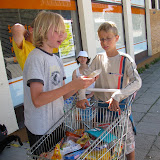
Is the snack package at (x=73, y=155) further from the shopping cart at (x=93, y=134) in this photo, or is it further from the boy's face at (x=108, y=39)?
the boy's face at (x=108, y=39)

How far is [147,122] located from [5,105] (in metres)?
2.81

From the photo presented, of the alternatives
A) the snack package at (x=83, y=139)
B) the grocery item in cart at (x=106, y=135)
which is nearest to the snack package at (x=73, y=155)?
the snack package at (x=83, y=139)

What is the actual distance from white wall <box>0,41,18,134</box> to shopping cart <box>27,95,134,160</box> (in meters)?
1.86

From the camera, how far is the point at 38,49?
1.70m

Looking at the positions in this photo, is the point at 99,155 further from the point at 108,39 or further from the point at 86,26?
the point at 86,26

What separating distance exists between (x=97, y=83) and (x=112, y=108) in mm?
654

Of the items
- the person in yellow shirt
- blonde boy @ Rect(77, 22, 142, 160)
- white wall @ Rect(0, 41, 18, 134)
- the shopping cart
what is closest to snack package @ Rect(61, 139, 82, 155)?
the shopping cart

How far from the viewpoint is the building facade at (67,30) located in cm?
373

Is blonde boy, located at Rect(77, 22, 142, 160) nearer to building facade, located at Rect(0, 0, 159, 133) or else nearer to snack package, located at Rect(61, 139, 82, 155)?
snack package, located at Rect(61, 139, 82, 155)

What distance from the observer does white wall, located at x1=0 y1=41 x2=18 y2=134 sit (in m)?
3.54

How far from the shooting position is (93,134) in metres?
1.77

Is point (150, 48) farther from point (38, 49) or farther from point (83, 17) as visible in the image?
point (38, 49)

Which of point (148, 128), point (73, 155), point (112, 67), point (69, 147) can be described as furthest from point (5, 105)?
point (148, 128)

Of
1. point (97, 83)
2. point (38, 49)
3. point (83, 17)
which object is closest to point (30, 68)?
point (38, 49)
